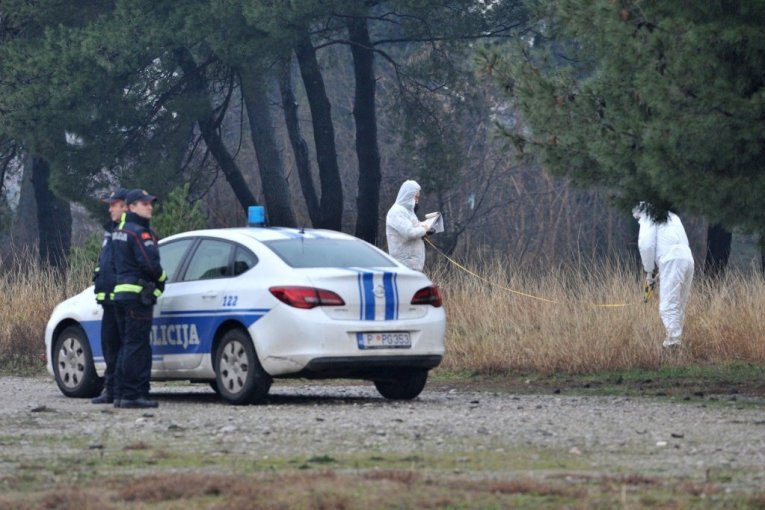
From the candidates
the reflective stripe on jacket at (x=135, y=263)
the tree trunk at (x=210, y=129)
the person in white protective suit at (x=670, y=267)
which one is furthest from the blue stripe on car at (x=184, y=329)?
the tree trunk at (x=210, y=129)

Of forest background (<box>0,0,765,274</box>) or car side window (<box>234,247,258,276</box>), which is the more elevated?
forest background (<box>0,0,765,274</box>)

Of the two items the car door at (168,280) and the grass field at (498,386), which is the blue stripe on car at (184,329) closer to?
the car door at (168,280)

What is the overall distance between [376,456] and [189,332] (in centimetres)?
512

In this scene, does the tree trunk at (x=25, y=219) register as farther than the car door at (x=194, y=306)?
Yes

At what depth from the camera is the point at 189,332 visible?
14.1 m

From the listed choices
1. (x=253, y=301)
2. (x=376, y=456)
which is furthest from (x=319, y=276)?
(x=376, y=456)

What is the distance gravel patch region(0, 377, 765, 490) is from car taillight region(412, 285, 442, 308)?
883 millimetres

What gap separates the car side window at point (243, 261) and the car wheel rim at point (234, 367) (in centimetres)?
66

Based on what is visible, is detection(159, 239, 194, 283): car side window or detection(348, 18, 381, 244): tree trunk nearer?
detection(159, 239, 194, 283): car side window

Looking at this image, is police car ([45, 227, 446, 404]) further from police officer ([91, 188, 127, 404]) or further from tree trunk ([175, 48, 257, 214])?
tree trunk ([175, 48, 257, 214])

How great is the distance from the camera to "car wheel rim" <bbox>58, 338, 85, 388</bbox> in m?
15.0

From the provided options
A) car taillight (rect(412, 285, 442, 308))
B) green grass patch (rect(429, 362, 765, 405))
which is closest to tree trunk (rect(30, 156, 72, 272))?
green grass patch (rect(429, 362, 765, 405))

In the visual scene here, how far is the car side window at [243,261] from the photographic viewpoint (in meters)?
13.8

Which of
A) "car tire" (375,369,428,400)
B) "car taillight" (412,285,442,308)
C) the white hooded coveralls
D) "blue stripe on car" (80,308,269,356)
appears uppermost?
the white hooded coveralls
